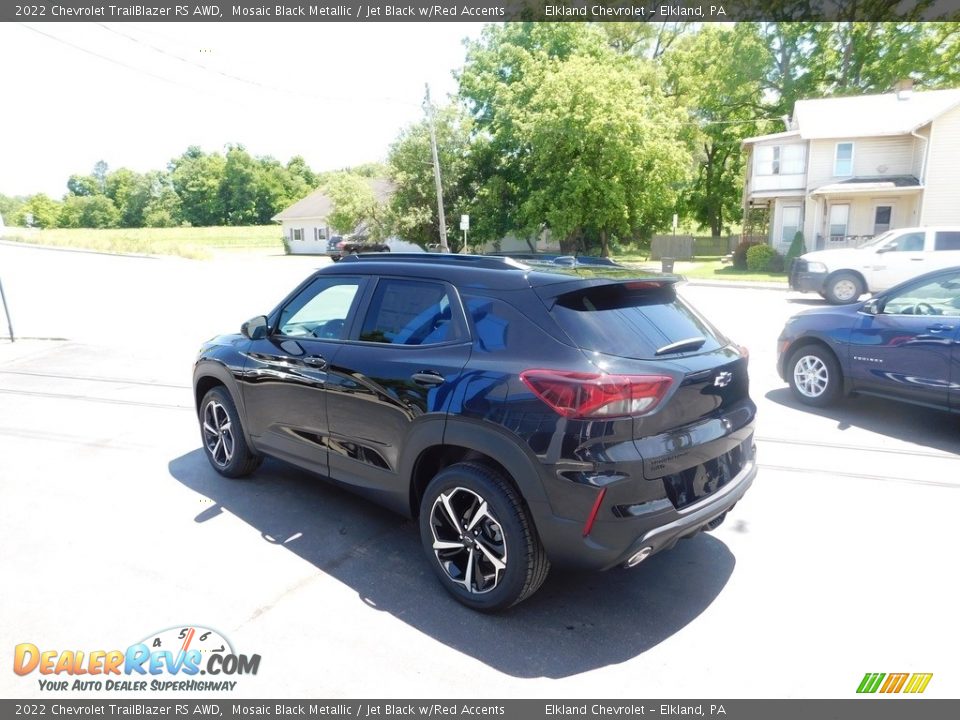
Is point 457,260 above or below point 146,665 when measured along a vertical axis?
above

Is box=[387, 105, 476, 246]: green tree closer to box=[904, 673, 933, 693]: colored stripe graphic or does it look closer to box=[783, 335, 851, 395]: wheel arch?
box=[783, 335, 851, 395]: wheel arch

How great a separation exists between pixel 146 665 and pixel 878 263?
59.9ft

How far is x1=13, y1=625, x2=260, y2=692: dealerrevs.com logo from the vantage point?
2.94 m

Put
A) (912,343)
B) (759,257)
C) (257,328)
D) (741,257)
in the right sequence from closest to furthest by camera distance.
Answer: (257,328) < (912,343) < (759,257) < (741,257)

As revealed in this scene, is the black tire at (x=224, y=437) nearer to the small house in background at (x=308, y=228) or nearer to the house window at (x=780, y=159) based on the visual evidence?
the house window at (x=780, y=159)

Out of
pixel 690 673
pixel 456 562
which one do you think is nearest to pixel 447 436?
pixel 456 562

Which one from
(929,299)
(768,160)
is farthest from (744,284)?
(929,299)

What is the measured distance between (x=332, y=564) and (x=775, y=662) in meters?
2.39

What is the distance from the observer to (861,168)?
95.1ft

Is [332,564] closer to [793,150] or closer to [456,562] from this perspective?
[456,562]

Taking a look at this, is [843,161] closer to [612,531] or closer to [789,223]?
[789,223]

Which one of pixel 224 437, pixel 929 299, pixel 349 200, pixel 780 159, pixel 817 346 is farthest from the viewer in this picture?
pixel 349 200

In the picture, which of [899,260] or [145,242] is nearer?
[899,260]

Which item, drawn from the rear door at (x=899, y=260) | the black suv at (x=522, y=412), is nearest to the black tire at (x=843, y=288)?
the rear door at (x=899, y=260)
